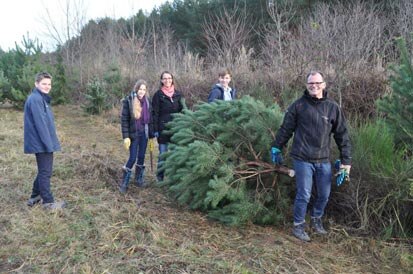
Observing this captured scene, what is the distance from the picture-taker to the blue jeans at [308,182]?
439 centimetres

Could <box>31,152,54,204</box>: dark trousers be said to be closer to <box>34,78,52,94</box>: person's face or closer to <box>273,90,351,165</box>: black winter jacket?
<box>34,78,52,94</box>: person's face

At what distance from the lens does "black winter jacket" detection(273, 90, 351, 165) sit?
14.2 feet

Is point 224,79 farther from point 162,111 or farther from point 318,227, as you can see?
point 318,227

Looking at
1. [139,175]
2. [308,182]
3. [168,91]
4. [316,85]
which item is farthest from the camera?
[139,175]

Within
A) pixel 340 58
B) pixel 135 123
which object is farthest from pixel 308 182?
pixel 340 58

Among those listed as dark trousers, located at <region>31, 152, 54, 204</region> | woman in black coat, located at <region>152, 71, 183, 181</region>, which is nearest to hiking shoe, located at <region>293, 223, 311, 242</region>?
woman in black coat, located at <region>152, 71, 183, 181</region>

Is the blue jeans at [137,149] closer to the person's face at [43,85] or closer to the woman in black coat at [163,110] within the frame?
the woman in black coat at [163,110]

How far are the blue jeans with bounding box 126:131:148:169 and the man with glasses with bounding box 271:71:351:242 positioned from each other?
7.76 ft

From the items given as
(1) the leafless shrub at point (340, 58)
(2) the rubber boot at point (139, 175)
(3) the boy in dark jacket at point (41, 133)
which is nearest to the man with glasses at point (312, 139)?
(2) the rubber boot at point (139, 175)

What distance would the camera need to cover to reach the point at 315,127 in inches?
170

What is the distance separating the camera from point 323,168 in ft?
14.5

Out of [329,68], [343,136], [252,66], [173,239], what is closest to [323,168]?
[343,136]

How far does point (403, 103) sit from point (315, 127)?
1195 mm

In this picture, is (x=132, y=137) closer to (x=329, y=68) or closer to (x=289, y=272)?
(x=289, y=272)
